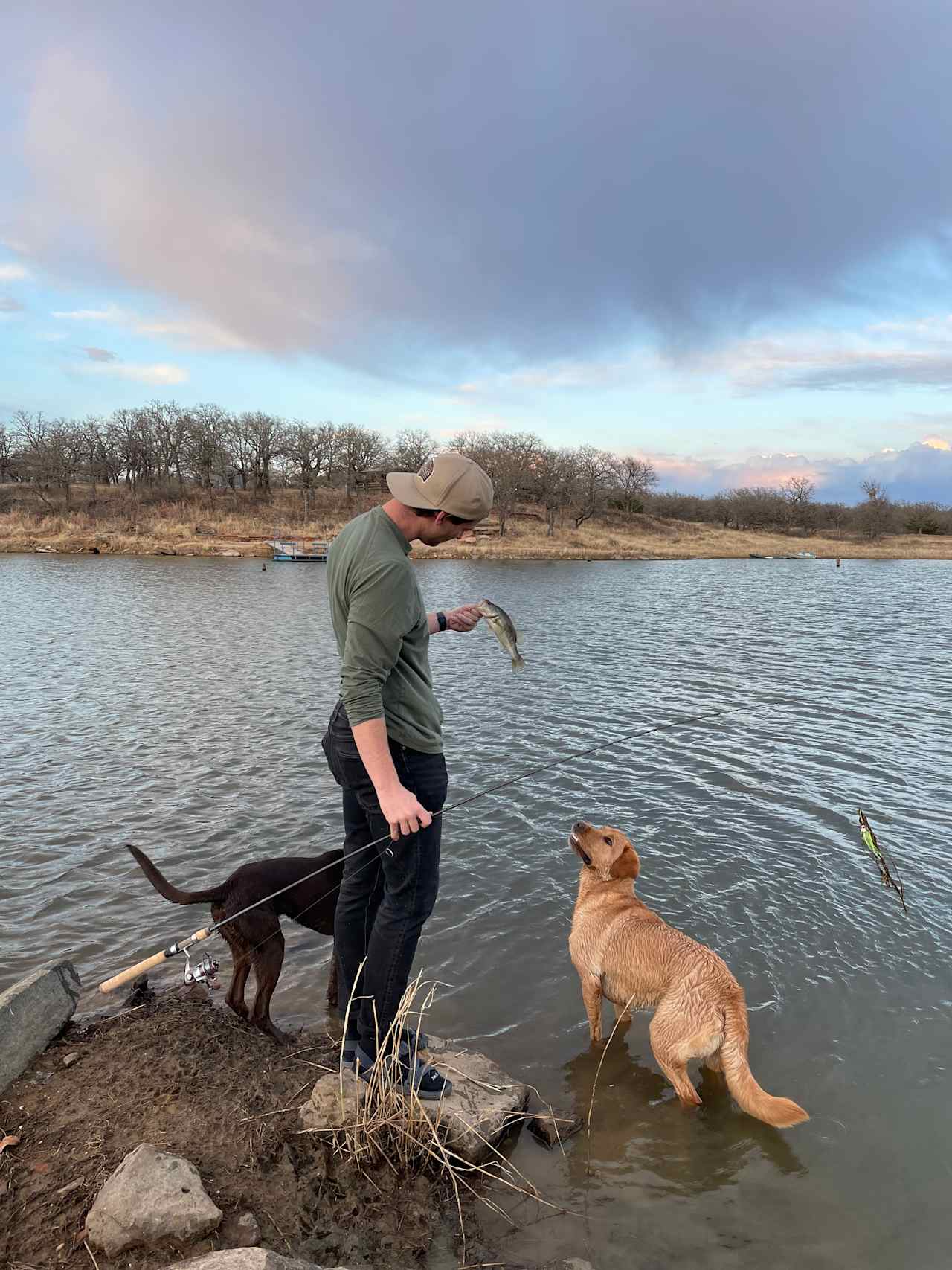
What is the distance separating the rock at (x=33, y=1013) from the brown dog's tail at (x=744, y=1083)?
139 inches

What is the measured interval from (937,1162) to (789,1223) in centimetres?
96

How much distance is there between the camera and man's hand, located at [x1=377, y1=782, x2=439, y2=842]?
3.20 metres

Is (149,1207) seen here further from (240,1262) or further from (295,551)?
(295,551)

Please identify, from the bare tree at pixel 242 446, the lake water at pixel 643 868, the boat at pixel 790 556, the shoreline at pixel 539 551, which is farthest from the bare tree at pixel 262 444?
the lake water at pixel 643 868

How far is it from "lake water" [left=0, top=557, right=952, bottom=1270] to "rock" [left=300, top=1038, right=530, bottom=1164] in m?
0.23

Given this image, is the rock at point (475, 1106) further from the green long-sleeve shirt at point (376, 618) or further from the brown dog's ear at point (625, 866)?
the green long-sleeve shirt at point (376, 618)

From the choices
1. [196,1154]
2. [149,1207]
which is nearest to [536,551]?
[196,1154]

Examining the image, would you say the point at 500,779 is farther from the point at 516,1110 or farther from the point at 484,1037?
the point at 516,1110

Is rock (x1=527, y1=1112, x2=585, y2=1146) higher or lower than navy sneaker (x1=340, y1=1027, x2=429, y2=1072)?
lower

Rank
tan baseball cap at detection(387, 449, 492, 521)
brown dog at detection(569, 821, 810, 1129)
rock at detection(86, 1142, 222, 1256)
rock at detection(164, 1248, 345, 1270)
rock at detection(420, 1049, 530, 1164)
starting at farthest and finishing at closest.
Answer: brown dog at detection(569, 821, 810, 1129), rock at detection(420, 1049, 530, 1164), tan baseball cap at detection(387, 449, 492, 521), rock at detection(86, 1142, 222, 1256), rock at detection(164, 1248, 345, 1270)

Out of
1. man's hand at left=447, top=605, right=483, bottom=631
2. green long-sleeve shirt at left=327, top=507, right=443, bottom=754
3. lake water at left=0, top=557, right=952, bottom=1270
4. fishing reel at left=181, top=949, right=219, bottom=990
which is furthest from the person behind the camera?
fishing reel at left=181, top=949, right=219, bottom=990

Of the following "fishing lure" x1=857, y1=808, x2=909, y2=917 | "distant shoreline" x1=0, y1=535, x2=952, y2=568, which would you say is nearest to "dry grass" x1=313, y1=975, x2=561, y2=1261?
"fishing lure" x1=857, y1=808, x2=909, y2=917

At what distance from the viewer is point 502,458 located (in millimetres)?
78000

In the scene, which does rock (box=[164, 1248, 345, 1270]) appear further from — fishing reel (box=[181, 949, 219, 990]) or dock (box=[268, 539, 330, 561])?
dock (box=[268, 539, 330, 561])
